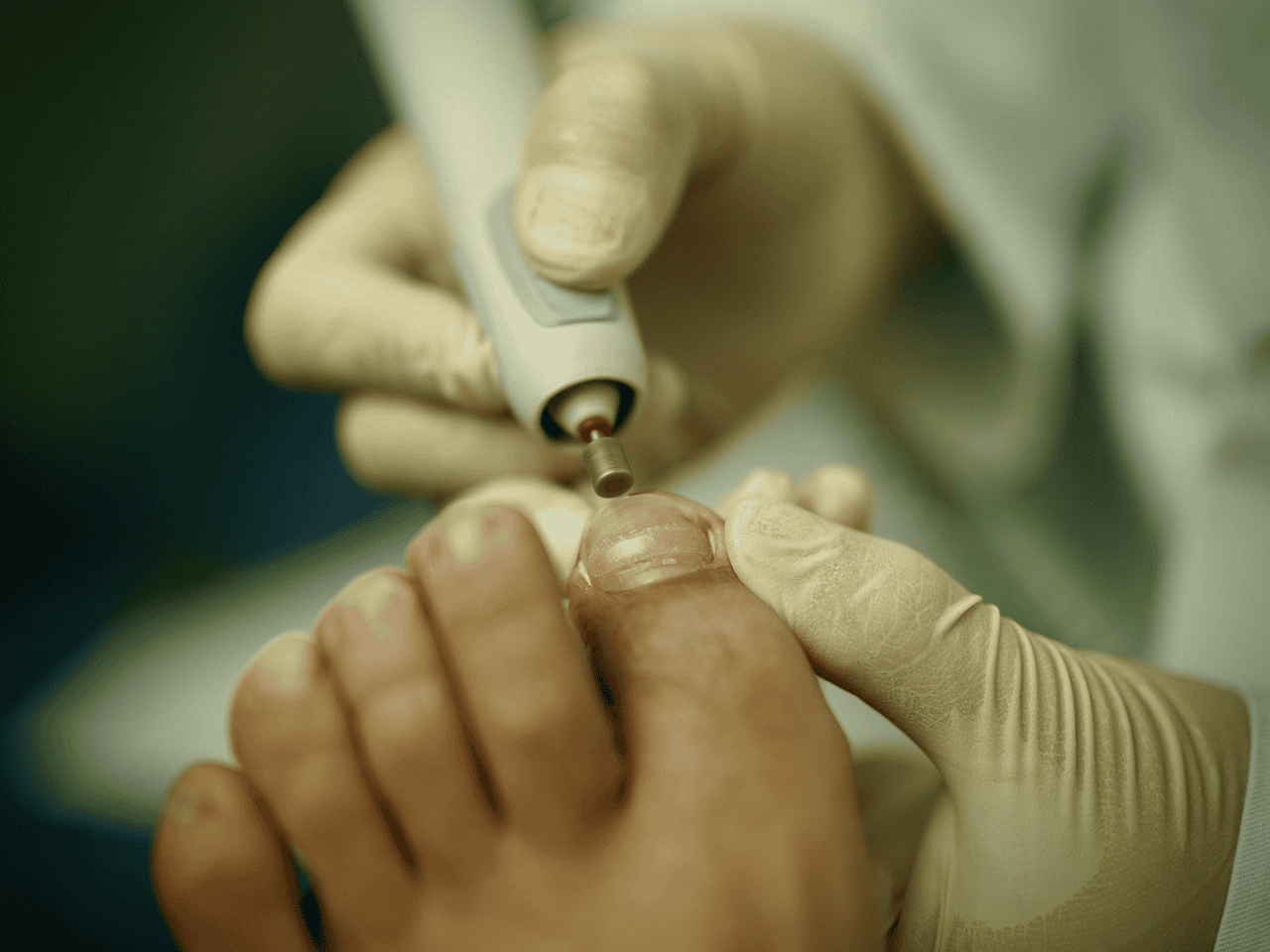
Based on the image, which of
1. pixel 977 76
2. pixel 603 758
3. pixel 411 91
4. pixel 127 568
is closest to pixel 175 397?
pixel 127 568

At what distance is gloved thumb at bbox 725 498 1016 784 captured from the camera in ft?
1.28

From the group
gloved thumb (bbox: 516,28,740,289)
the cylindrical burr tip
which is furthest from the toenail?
gloved thumb (bbox: 516,28,740,289)

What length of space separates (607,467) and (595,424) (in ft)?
0.14

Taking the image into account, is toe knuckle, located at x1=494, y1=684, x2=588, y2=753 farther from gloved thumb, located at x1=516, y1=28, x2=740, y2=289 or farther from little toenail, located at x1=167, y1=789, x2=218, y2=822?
gloved thumb, located at x1=516, y1=28, x2=740, y2=289

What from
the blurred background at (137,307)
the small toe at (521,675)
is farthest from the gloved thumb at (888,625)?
the blurred background at (137,307)

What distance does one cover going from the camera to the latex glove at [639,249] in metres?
0.57

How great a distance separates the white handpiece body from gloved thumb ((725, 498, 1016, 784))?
0.46 feet

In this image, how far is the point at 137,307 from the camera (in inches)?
34.2

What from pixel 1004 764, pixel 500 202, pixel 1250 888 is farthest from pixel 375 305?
pixel 1250 888

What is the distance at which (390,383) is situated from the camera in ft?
2.35

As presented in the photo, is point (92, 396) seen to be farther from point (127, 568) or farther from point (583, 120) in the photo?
point (583, 120)

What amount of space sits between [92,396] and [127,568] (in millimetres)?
186

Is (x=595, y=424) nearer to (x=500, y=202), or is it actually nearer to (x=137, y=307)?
(x=500, y=202)

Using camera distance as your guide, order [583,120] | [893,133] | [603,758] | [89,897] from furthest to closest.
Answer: [893,133] < [89,897] < [583,120] < [603,758]
